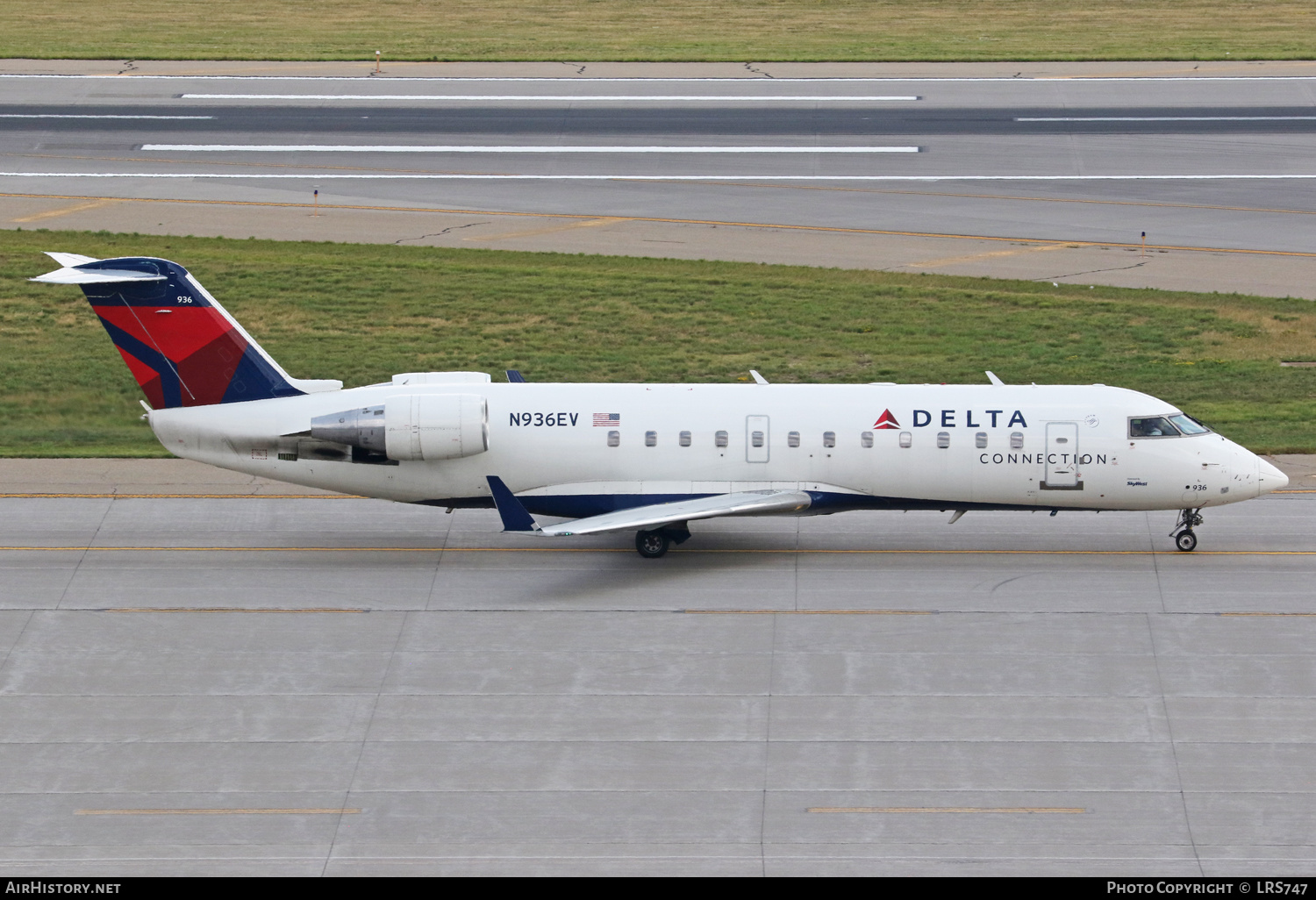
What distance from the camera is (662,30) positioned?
259 ft

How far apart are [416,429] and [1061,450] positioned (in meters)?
12.1

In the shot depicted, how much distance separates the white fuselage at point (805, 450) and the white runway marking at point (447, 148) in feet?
101

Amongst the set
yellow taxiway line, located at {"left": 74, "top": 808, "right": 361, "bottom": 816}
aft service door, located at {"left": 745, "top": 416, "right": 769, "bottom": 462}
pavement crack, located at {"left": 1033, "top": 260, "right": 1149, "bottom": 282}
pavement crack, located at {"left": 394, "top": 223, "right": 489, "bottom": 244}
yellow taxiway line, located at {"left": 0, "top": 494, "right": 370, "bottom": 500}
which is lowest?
yellow taxiway line, located at {"left": 0, "top": 494, "right": 370, "bottom": 500}

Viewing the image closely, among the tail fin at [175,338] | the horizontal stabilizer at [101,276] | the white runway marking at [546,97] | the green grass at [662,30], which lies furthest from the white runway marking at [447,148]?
the horizontal stabilizer at [101,276]

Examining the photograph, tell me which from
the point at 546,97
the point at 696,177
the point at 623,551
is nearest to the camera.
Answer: the point at 623,551

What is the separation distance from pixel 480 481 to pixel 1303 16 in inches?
2383

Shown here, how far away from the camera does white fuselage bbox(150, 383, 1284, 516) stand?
33125 millimetres

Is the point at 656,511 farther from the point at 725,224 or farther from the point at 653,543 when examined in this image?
the point at 725,224

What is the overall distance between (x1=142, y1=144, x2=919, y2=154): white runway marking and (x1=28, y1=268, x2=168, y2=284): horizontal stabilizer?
3093cm

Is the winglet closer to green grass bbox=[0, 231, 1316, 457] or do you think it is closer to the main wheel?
the main wheel

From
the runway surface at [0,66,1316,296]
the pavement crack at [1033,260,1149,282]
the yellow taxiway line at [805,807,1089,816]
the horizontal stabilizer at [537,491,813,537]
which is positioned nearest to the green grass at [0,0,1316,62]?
the runway surface at [0,66,1316,296]

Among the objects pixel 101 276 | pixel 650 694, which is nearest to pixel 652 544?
pixel 650 694

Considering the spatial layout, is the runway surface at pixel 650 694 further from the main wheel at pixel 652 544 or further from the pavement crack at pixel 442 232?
the pavement crack at pixel 442 232
